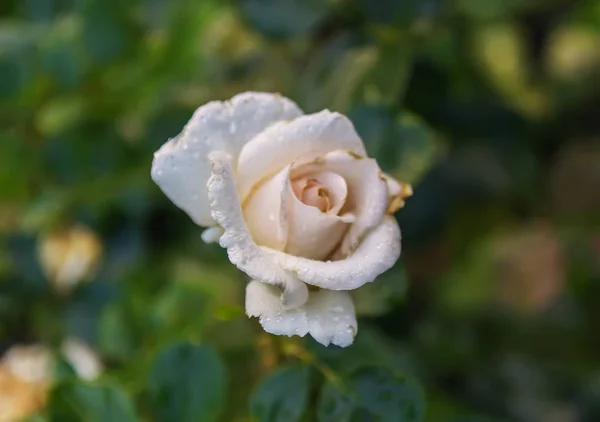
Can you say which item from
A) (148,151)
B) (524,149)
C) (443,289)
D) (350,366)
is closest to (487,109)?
(524,149)

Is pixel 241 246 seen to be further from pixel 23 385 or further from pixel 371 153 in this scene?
pixel 23 385

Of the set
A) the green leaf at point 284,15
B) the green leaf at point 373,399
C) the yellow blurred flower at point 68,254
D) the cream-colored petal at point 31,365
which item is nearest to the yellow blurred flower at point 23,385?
the cream-colored petal at point 31,365

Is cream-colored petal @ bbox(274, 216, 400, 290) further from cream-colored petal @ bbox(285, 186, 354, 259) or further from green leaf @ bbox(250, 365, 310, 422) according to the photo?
green leaf @ bbox(250, 365, 310, 422)

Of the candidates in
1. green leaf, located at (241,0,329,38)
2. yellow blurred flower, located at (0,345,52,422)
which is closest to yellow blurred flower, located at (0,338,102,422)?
yellow blurred flower, located at (0,345,52,422)

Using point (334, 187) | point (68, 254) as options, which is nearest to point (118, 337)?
point (68, 254)

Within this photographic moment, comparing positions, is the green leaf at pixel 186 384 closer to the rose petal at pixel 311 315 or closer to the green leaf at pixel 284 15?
the rose petal at pixel 311 315

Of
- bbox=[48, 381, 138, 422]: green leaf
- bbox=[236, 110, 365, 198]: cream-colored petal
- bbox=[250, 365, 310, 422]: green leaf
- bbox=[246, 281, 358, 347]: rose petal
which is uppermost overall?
bbox=[236, 110, 365, 198]: cream-colored petal
